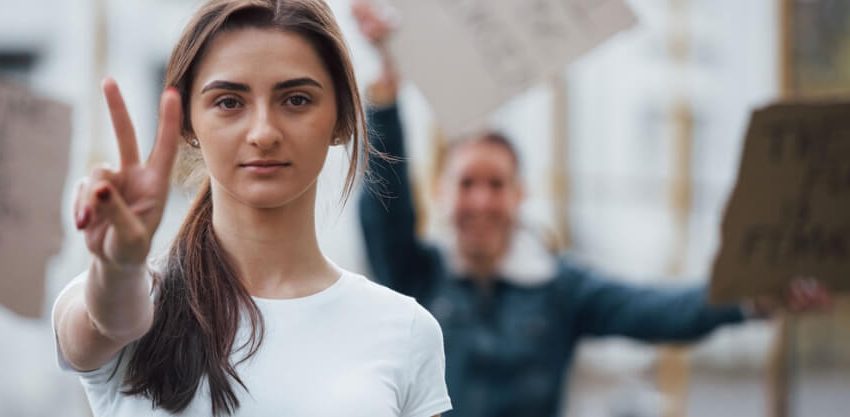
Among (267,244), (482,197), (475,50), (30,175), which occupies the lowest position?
(482,197)

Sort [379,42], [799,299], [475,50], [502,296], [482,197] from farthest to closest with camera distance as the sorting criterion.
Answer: [482,197], [502,296], [799,299], [475,50], [379,42]

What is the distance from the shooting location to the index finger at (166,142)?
1.26 m

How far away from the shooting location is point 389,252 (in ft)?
10.8

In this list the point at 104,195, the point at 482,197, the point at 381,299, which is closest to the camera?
the point at 104,195

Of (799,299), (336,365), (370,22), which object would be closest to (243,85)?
(336,365)

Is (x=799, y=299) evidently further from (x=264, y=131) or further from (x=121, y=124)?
(x=121, y=124)

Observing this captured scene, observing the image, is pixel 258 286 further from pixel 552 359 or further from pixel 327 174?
pixel 552 359

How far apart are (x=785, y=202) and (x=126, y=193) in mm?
2122

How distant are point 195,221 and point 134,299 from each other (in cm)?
23

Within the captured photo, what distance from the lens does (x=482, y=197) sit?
3.44 metres

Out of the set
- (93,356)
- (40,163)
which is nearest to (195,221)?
(93,356)

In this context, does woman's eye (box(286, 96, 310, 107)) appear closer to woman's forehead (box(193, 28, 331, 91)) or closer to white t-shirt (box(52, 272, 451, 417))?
woman's forehead (box(193, 28, 331, 91))

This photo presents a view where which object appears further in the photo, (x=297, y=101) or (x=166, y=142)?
(x=297, y=101)

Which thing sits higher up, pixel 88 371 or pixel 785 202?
pixel 88 371
